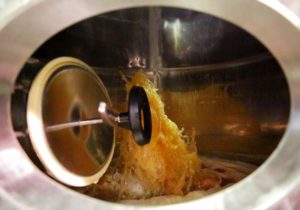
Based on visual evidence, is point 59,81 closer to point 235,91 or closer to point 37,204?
point 37,204

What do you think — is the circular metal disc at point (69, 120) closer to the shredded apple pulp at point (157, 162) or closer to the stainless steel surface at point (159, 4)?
the stainless steel surface at point (159, 4)

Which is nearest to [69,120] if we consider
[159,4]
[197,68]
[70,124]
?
[70,124]

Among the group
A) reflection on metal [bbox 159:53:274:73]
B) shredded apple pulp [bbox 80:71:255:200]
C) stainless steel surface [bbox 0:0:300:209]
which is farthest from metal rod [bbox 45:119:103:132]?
reflection on metal [bbox 159:53:274:73]

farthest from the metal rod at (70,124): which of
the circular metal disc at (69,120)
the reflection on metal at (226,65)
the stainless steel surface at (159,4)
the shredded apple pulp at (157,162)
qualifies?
the reflection on metal at (226,65)

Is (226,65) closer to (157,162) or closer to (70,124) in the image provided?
(157,162)

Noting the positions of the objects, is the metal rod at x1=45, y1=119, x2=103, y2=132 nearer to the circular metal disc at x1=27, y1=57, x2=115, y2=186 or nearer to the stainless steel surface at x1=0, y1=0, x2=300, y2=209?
the circular metal disc at x1=27, y1=57, x2=115, y2=186

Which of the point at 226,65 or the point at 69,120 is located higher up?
the point at 226,65
